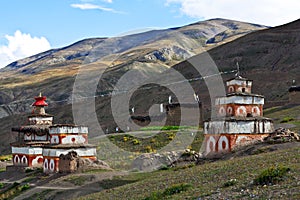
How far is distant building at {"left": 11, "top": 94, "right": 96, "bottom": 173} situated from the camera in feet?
121

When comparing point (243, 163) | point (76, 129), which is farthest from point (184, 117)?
point (243, 163)

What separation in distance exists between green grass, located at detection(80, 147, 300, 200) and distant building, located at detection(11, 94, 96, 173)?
13.5m

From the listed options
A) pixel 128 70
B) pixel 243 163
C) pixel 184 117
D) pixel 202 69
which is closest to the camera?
pixel 243 163

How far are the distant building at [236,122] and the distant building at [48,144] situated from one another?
35.5 ft

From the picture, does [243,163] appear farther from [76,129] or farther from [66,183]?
[76,129]

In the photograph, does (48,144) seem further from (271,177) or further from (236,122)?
(271,177)

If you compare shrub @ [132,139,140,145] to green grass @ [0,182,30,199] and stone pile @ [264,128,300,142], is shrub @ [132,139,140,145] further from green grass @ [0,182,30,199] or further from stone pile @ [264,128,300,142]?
stone pile @ [264,128,300,142]

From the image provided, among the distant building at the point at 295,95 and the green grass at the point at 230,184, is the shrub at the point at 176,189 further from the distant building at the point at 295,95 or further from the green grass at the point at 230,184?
the distant building at the point at 295,95

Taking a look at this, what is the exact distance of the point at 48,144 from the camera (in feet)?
136

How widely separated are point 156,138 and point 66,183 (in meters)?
18.3

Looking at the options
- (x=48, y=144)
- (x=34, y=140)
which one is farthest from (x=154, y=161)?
(x=34, y=140)

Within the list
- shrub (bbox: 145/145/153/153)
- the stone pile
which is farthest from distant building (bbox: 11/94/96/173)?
the stone pile

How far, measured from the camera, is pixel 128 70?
509ft

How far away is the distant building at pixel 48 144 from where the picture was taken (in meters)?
37.0
